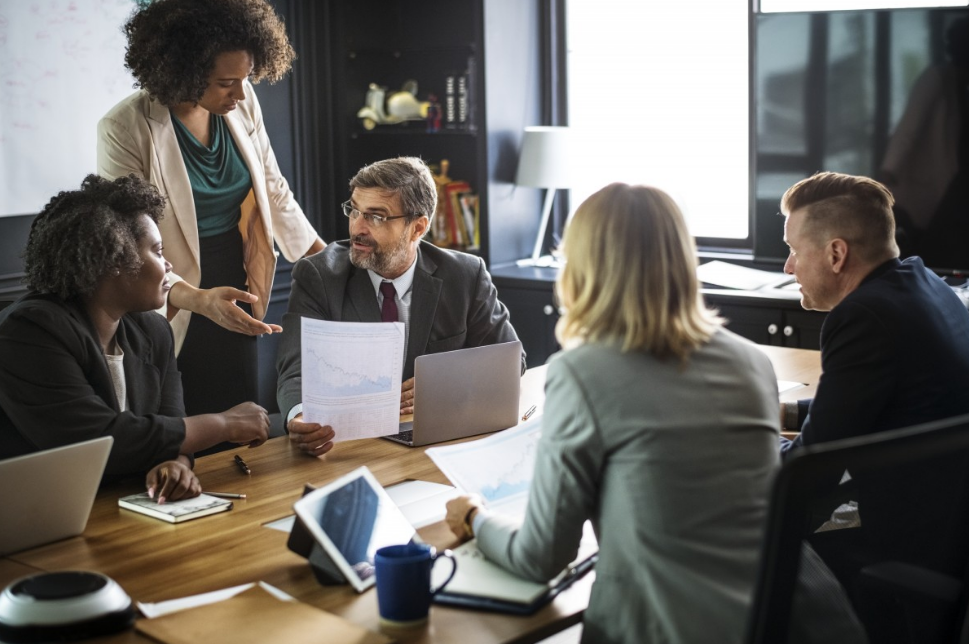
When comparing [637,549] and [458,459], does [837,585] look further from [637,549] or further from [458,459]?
[458,459]

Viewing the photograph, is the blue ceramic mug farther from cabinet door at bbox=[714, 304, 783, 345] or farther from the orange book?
the orange book

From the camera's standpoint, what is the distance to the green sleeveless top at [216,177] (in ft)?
10.7

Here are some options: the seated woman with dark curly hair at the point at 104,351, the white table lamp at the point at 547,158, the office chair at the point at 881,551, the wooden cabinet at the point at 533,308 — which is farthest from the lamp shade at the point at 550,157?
the office chair at the point at 881,551

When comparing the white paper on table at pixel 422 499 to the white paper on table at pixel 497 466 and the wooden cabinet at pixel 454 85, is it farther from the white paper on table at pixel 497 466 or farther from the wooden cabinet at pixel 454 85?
the wooden cabinet at pixel 454 85

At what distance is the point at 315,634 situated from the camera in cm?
149

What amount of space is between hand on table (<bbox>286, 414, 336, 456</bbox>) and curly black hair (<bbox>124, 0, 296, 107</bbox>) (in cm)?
124

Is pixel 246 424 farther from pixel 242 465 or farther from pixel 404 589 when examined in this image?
pixel 404 589

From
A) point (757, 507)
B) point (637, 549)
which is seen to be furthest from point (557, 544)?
point (757, 507)

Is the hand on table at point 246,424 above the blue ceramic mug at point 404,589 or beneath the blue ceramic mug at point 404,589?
above

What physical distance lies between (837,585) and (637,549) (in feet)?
0.82

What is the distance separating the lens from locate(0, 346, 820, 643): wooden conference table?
60.9 inches

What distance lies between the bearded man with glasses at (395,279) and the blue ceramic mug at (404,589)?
47.8 inches

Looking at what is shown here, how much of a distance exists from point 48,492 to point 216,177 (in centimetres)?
170

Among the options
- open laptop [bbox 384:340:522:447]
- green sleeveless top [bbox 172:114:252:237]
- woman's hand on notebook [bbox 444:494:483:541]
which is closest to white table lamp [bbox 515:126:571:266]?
green sleeveless top [bbox 172:114:252:237]
